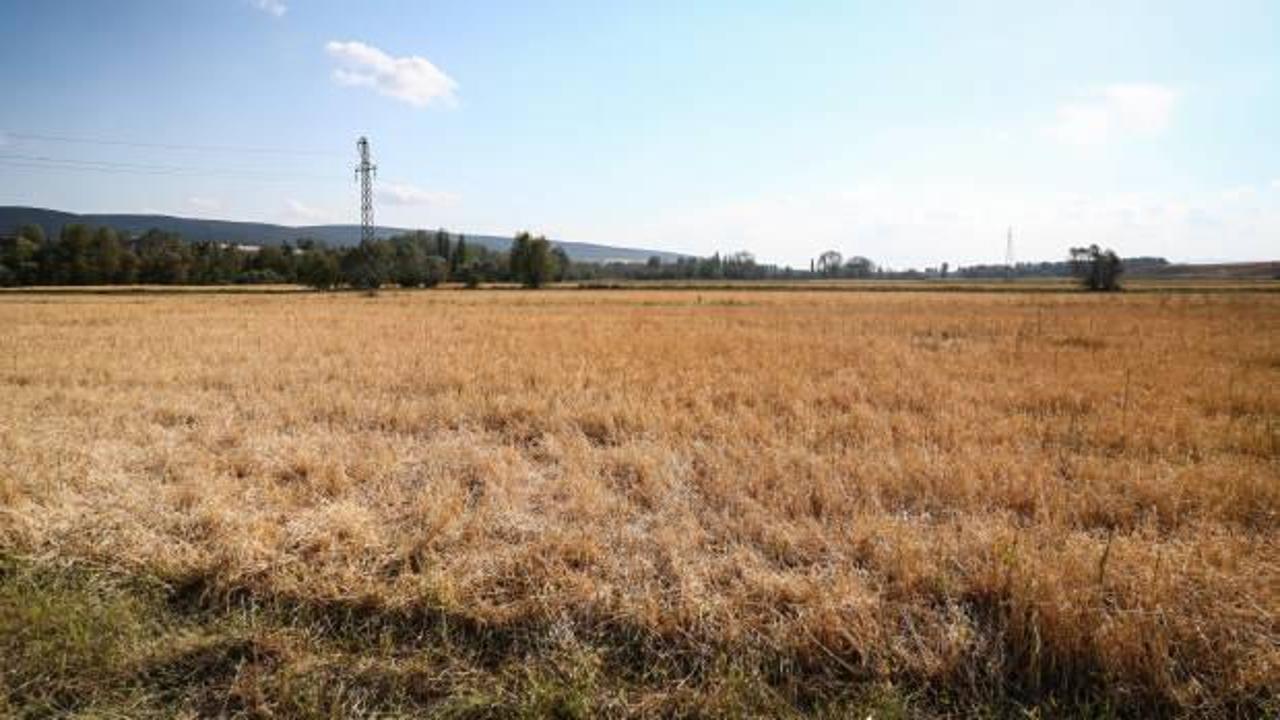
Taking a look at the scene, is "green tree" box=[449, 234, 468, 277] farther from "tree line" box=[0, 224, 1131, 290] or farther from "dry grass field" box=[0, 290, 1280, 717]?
"dry grass field" box=[0, 290, 1280, 717]

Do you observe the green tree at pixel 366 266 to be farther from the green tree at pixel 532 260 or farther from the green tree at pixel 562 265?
the green tree at pixel 562 265

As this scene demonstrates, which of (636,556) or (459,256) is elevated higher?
(459,256)

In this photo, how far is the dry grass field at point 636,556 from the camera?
9.46 ft

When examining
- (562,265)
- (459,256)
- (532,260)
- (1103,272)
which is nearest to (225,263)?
(459,256)

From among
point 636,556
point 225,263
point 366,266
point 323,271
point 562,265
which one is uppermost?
point 562,265

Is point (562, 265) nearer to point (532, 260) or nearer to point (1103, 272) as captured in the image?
point (532, 260)

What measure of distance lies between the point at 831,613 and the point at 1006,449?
15.3ft

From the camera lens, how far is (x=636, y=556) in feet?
13.2

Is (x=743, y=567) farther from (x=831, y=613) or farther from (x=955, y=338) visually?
(x=955, y=338)

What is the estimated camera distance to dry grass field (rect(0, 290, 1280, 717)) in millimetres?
2885

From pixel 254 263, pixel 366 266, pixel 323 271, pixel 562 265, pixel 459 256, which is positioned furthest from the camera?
pixel 562 265

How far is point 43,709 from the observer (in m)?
2.73

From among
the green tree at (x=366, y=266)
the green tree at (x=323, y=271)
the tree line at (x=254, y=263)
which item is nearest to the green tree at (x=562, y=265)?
the tree line at (x=254, y=263)

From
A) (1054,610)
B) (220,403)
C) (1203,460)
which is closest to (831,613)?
(1054,610)
